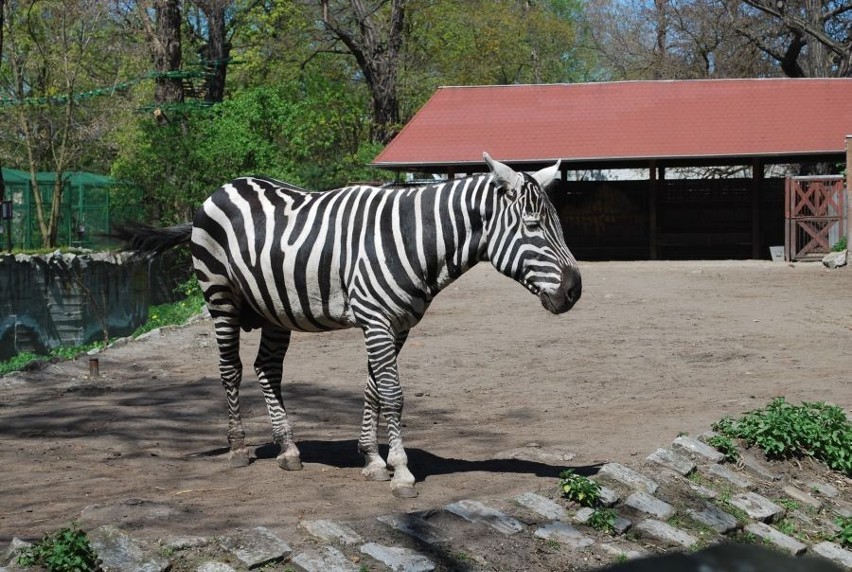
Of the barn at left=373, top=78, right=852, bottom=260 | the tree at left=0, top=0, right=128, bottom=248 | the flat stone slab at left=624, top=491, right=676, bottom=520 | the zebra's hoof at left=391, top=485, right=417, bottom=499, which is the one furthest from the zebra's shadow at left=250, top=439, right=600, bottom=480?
the tree at left=0, top=0, right=128, bottom=248

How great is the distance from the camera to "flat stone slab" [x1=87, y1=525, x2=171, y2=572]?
15.7ft

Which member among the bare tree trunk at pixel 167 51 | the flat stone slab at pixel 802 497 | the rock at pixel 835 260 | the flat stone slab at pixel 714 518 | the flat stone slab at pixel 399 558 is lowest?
the flat stone slab at pixel 802 497

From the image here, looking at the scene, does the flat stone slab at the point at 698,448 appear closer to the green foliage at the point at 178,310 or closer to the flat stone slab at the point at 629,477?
the flat stone slab at the point at 629,477

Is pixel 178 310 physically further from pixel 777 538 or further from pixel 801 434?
pixel 777 538

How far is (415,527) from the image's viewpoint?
549 centimetres

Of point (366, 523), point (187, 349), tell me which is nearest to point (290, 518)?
point (366, 523)

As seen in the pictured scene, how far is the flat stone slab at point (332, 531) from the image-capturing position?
5230mm

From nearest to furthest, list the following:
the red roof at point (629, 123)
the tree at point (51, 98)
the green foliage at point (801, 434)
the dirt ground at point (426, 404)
Answer: the dirt ground at point (426, 404) < the green foliage at point (801, 434) < the red roof at point (629, 123) < the tree at point (51, 98)

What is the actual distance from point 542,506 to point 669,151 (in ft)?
72.5

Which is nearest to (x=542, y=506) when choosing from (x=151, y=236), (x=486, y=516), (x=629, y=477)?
(x=486, y=516)

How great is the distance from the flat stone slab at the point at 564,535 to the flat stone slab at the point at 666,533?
44 centimetres

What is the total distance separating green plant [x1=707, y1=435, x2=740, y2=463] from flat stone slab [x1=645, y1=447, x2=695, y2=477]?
0.43 meters

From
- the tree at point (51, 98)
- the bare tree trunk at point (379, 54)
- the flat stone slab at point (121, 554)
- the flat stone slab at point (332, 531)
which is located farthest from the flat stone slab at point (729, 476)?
the tree at point (51, 98)

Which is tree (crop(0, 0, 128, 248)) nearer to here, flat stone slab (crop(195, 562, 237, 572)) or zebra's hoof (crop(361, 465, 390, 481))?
zebra's hoof (crop(361, 465, 390, 481))
